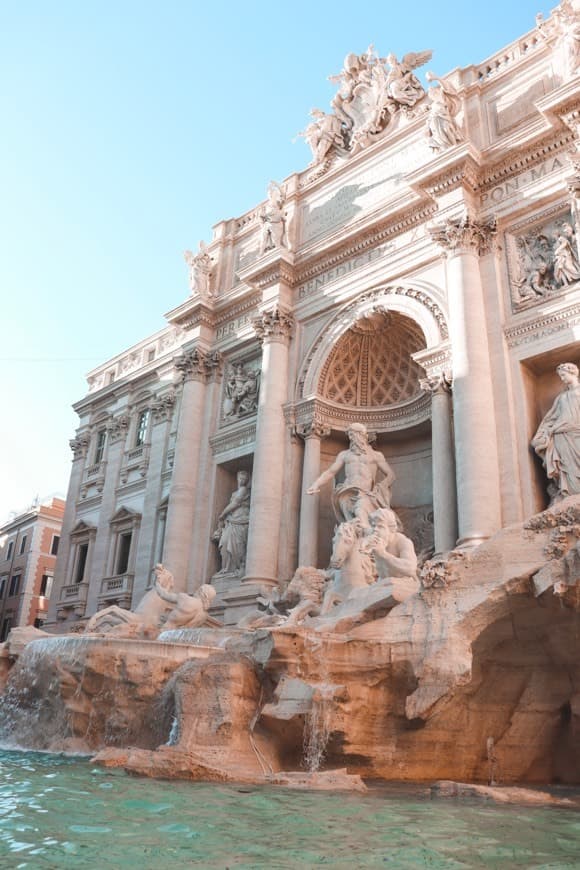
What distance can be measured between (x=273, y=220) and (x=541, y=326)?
8.57 metres

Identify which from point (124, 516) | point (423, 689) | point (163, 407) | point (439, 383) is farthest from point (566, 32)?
point (124, 516)

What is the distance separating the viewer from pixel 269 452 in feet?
57.2

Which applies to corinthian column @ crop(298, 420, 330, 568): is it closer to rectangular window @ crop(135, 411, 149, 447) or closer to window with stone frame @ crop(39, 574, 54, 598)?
rectangular window @ crop(135, 411, 149, 447)

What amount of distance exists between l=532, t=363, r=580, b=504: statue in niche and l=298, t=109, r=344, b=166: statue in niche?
10.4 metres

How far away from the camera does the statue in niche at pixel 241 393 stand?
790 inches

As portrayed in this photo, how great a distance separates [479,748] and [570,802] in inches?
62.1

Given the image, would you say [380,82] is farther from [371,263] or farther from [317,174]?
[371,263]

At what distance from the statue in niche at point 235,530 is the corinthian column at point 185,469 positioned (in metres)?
0.91

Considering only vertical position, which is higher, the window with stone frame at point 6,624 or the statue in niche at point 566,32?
the statue in niche at point 566,32

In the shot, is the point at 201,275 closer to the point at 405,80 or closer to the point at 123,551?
the point at 405,80

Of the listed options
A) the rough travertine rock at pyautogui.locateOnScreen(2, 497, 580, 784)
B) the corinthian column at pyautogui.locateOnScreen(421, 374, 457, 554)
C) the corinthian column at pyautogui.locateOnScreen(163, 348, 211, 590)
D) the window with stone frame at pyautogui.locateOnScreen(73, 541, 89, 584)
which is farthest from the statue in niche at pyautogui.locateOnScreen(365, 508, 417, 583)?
the window with stone frame at pyautogui.locateOnScreen(73, 541, 89, 584)

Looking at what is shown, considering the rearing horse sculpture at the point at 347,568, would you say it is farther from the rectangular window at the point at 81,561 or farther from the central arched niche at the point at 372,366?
the rectangular window at the point at 81,561

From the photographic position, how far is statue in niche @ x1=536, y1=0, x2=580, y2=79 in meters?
14.6

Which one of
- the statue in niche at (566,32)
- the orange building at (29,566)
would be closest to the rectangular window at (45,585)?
the orange building at (29,566)
